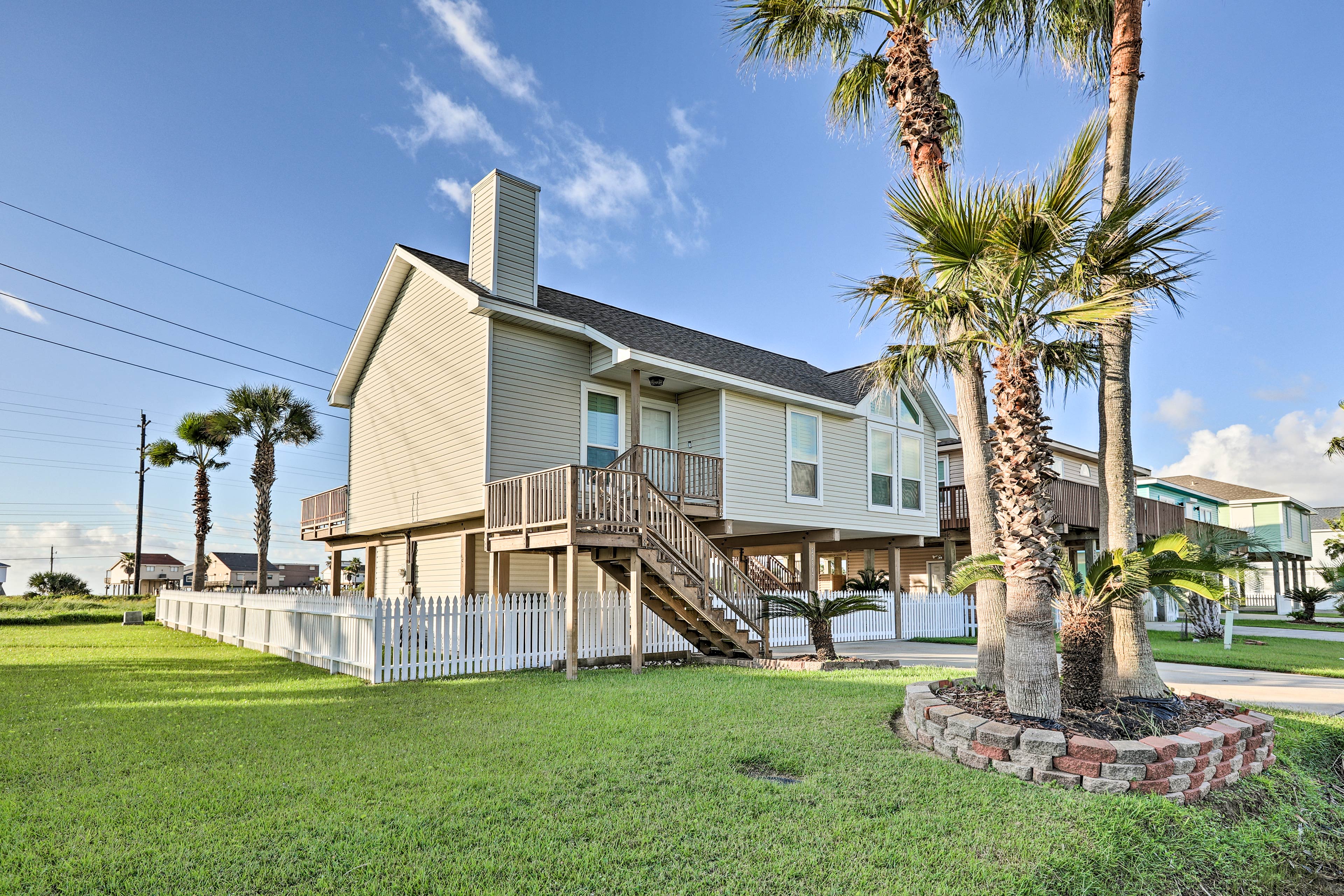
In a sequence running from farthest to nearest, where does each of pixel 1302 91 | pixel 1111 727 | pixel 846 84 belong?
pixel 1302 91
pixel 846 84
pixel 1111 727

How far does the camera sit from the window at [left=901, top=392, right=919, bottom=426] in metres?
18.8

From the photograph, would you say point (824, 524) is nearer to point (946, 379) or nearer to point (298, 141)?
point (946, 379)

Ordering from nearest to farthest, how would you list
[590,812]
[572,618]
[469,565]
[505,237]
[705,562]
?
[590,812] < [572,618] < [705,562] < [505,237] < [469,565]

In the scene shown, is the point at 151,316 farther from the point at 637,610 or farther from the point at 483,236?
the point at 637,610

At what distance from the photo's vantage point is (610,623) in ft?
40.4

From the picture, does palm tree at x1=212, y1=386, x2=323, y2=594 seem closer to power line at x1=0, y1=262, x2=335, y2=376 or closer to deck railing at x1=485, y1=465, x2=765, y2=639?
power line at x1=0, y1=262, x2=335, y2=376

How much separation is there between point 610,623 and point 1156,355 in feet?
28.0

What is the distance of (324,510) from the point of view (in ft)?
64.3

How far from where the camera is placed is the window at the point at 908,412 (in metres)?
18.8

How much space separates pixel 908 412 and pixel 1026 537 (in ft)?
43.9

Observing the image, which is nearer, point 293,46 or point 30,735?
point 30,735

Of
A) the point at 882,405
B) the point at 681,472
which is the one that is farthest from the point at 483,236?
the point at 882,405

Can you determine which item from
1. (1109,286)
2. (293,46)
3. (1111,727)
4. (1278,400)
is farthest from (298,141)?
(1278,400)

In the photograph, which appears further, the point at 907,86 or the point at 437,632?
the point at 437,632
